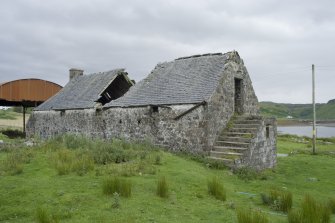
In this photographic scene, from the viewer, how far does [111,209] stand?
717cm

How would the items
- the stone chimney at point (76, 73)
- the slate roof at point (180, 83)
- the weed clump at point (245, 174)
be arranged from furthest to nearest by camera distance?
the stone chimney at point (76, 73) < the slate roof at point (180, 83) < the weed clump at point (245, 174)

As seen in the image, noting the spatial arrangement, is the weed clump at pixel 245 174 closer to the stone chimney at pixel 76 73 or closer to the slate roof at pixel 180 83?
the slate roof at pixel 180 83

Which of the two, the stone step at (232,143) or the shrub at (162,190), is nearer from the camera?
the shrub at (162,190)

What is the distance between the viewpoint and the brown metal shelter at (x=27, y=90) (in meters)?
29.6

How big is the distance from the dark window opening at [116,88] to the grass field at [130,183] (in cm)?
740

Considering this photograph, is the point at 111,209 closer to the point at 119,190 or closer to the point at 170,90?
the point at 119,190

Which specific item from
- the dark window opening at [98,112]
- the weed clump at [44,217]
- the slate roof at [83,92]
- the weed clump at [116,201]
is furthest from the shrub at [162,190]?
the slate roof at [83,92]

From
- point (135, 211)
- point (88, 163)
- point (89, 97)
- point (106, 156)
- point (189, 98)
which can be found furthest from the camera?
point (89, 97)

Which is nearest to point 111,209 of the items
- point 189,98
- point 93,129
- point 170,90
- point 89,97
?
point 189,98

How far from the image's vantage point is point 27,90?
3077cm

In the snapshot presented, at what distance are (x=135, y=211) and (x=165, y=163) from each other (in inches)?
208

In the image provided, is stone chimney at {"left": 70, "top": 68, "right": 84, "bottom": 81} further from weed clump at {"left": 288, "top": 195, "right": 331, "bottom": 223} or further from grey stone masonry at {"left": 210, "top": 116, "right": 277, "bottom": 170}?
weed clump at {"left": 288, "top": 195, "right": 331, "bottom": 223}

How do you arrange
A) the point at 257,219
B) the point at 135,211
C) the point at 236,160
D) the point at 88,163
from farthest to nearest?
1. the point at 236,160
2. the point at 88,163
3. the point at 135,211
4. the point at 257,219

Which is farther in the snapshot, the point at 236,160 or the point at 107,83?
the point at 107,83
